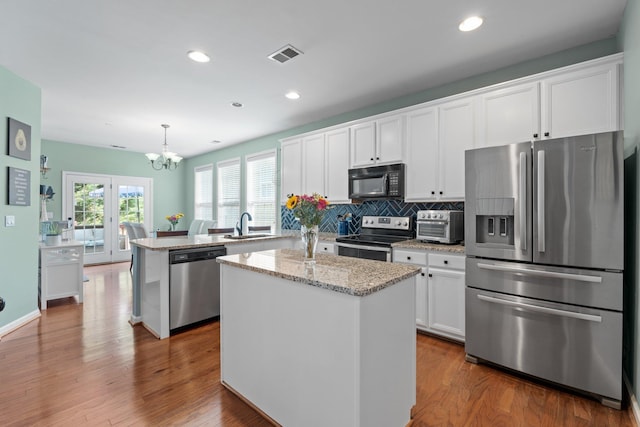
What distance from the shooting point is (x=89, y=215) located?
6703 millimetres

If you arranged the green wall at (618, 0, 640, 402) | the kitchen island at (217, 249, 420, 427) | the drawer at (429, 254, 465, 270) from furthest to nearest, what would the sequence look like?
the drawer at (429, 254, 465, 270) < the green wall at (618, 0, 640, 402) < the kitchen island at (217, 249, 420, 427)

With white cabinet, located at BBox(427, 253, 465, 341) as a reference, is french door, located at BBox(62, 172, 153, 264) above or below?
above

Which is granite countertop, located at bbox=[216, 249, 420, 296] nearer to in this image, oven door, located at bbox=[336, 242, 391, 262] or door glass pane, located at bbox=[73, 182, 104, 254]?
oven door, located at bbox=[336, 242, 391, 262]

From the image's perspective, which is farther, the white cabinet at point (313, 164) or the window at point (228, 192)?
the window at point (228, 192)

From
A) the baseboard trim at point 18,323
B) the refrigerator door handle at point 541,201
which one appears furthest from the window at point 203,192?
the refrigerator door handle at point 541,201

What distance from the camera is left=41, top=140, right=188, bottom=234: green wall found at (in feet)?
20.5

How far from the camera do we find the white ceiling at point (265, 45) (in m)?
2.15

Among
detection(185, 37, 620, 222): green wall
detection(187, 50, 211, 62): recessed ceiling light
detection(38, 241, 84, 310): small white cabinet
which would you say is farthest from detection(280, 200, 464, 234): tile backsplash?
detection(38, 241, 84, 310): small white cabinet

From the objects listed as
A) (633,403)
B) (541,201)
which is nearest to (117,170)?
(541,201)

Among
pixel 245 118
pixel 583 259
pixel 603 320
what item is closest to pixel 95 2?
pixel 245 118

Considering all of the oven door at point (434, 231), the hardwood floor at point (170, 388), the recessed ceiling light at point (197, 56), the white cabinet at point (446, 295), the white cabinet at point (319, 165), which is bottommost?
the hardwood floor at point (170, 388)

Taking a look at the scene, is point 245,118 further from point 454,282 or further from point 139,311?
point 454,282

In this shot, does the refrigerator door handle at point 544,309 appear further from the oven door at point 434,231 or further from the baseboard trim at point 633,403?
the oven door at point 434,231

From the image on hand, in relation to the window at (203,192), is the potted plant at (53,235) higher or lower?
lower
